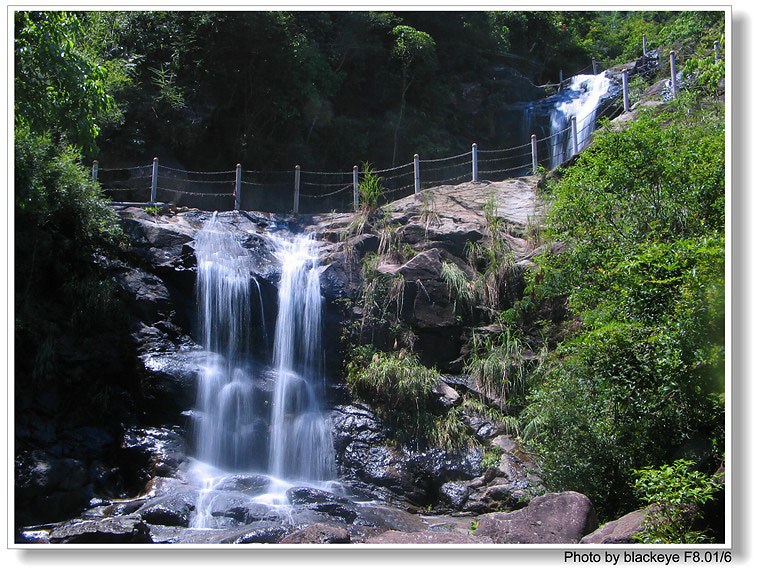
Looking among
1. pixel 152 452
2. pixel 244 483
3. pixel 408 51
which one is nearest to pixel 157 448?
pixel 152 452

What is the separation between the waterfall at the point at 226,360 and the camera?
10711 mm

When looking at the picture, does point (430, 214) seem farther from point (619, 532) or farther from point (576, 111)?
point (576, 111)

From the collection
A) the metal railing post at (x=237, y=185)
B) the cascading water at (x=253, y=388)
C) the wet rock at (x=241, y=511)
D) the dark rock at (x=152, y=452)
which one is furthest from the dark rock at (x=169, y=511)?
the metal railing post at (x=237, y=185)

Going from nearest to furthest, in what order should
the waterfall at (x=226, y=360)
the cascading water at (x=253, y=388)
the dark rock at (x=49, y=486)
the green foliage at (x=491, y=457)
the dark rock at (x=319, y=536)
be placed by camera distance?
the dark rock at (x=319, y=536)
the dark rock at (x=49, y=486)
the green foliage at (x=491, y=457)
the cascading water at (x=253, y=388)
the waterfall at (x=226, y=360)

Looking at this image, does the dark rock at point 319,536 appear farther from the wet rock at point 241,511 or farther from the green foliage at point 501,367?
the green foliage at point 501,367

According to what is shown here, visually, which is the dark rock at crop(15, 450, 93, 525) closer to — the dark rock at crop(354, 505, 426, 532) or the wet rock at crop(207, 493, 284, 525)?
the wet rock at crop(207, 493, 284, 525)

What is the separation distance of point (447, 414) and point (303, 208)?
8.78 metres

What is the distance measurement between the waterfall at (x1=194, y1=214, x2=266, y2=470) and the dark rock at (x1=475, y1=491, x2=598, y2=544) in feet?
14.6

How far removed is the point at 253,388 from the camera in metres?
11.4

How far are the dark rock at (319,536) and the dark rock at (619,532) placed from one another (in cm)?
223

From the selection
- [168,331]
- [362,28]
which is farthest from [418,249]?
[362,28]

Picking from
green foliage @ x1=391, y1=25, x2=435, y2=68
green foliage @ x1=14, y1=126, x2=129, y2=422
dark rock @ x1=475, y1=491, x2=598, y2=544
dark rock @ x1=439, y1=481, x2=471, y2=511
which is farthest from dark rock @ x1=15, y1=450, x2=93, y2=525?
green foliage @ x1=391, y1=25, x2=435, y2=68

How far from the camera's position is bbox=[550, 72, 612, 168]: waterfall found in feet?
62.4

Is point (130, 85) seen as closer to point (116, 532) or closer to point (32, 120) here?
point (32, 120)
